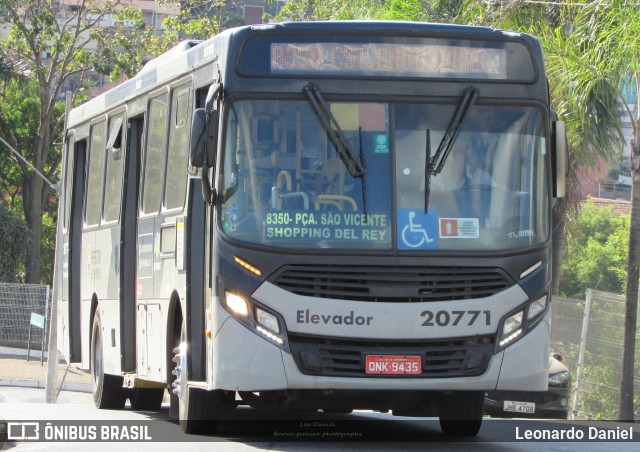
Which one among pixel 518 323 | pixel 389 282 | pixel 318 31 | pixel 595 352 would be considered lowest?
pixel 595 352

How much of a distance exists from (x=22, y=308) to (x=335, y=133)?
33260 mm

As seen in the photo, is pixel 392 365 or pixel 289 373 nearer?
pixel 289 373

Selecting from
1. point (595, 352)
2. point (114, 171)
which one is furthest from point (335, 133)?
point (595, 352)

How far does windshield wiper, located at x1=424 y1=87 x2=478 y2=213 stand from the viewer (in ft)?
33.5

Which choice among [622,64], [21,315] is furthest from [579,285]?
[622,64]

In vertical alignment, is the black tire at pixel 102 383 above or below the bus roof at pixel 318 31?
below

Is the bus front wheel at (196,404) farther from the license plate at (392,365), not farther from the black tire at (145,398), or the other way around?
the black tire at (145,398)

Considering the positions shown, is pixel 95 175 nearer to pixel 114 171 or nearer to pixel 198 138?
pixel 114 171

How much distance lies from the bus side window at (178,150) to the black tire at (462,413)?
9.35 ft

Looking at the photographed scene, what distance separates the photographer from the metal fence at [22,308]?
41.7 m

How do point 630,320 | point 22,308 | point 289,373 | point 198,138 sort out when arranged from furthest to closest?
1. point 22,308
2. point 630,320
3. point 198,138
4. point 289,373

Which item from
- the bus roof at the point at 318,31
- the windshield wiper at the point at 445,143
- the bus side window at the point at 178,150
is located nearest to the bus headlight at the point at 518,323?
the windshield wiper at the point at 445,143

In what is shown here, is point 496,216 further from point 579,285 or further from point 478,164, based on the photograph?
point 579,285

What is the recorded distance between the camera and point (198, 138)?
10.1m
